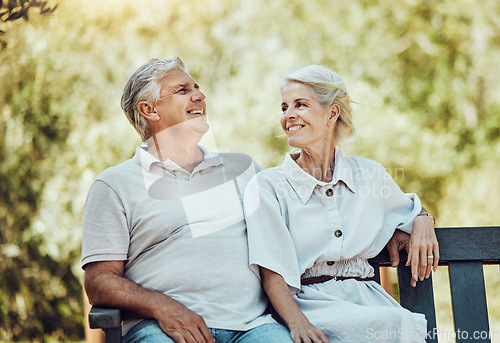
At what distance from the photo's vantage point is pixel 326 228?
1.95 metres

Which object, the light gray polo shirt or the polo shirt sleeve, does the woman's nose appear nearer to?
the light gray polo shirt

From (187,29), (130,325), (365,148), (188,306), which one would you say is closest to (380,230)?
(188,306)

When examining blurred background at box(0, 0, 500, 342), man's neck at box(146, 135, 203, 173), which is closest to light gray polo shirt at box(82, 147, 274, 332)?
man's neck at box(146, 135, 203, 173)

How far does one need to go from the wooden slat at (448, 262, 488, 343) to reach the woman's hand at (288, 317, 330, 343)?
522 mm

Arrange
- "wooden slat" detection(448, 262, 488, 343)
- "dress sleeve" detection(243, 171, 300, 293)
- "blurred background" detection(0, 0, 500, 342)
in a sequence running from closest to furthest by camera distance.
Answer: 1. "dress sleeve" detection(243, 171, 300, 293)
2. "wooden slat" detection(448, 262, 488, 343)
3. "blurred background" detection(0, 0, 500, 342)

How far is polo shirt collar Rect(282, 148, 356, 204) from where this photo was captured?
200 centimetres

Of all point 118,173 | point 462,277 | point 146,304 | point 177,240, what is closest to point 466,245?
point 462,277

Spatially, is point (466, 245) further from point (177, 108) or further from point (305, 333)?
point (177, 108)

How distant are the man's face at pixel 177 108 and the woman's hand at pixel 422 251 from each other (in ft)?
2.71

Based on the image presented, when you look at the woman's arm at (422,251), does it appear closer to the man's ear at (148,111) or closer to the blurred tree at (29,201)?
the man's ear at (148,111)

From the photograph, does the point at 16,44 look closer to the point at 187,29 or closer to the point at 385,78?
the point at 187,29

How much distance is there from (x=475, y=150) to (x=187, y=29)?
3132 mm

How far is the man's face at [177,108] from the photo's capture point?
7.20ft

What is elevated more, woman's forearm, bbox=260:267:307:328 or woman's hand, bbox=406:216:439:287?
woman's hand, bbox=406:216:439:287
